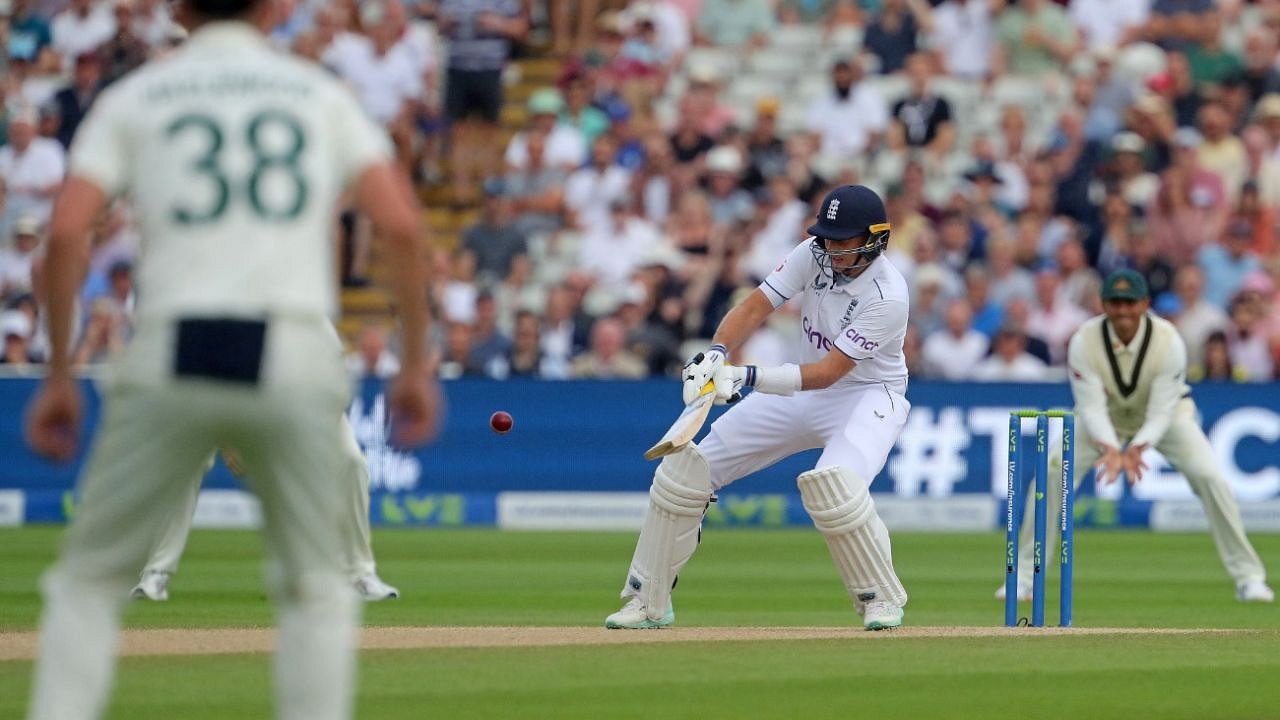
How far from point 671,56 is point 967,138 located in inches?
110

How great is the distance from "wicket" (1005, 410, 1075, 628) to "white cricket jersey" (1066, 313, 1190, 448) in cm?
195

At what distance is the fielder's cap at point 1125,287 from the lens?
10.6 meters

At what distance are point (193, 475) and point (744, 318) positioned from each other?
4538mm

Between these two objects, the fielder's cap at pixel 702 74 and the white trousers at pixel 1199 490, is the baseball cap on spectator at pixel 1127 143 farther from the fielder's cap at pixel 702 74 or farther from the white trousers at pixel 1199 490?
the white trousers at pixel 1199 490

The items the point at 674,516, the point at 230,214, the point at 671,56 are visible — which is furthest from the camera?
the point at 671,56

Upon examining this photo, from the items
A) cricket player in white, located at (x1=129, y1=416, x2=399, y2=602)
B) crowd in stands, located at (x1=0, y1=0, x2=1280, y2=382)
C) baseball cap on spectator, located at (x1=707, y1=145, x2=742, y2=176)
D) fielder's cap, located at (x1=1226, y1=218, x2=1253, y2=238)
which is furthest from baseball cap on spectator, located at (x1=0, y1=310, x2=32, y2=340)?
fielder's cap, located at (x1=1226, y1=218, x2=1253, y2=238)

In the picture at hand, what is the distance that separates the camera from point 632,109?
1866 cm

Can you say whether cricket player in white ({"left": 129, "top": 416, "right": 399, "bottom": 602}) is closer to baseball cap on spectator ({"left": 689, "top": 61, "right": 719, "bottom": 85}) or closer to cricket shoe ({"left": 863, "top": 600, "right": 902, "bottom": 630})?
cricket shoe ({"left": 863, "top": 600, "right": 902, "bottom": 630})

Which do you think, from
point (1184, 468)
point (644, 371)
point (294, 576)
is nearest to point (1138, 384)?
point (1184, 468)

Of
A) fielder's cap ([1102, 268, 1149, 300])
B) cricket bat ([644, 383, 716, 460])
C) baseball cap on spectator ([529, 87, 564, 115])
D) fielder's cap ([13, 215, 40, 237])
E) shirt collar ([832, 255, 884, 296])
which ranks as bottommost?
cricket bat ([644, 383, 716, 460])

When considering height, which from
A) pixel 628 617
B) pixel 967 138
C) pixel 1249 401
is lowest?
pixel 628 617

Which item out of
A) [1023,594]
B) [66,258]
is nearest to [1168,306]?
[1023,594]

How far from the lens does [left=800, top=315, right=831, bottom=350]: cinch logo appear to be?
8.84m

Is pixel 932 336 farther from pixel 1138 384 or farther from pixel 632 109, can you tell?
pixel 1138 384
